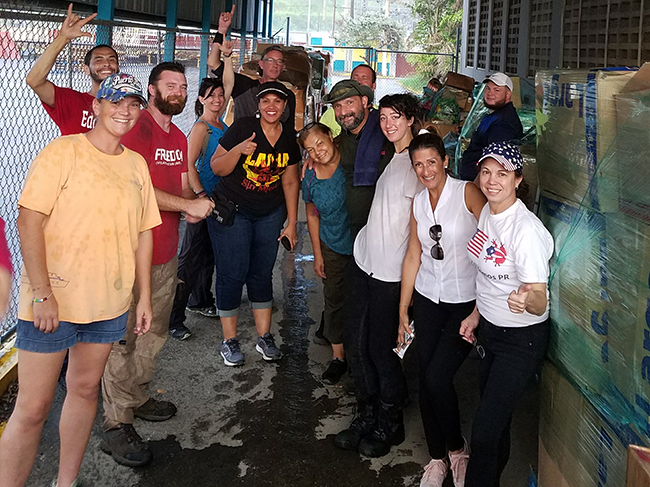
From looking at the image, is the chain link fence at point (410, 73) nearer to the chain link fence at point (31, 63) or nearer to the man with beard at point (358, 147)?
the chain link fence at point (31, 63)

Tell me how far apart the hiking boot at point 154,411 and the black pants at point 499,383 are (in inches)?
70.1

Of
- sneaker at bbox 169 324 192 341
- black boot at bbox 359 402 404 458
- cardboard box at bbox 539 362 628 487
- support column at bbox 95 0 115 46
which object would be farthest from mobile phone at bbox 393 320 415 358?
support column at bbox 95 0 115 46

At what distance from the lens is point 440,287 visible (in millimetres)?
2961

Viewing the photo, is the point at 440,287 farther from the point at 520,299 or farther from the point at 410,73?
the point at 410,73

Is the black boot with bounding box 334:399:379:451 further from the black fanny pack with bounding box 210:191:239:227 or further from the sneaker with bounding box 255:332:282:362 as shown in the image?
the black fanny pack with bounding box 210:191:239:227

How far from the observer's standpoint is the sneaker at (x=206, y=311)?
519 centimetres

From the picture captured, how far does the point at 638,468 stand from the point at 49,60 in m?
2.84

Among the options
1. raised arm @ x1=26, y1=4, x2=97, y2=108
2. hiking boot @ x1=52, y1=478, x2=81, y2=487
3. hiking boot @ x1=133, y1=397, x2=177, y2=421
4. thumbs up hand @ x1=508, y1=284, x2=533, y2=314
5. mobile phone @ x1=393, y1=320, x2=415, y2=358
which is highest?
raised arm @ x1=26, y1=4, x2=97, y2=108

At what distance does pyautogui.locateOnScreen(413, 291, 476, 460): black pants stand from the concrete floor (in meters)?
0.30

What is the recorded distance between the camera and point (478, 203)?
9.46ft

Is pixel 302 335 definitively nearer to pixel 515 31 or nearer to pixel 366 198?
pixel 366 198

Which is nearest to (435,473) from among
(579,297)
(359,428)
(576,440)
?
(359,428)

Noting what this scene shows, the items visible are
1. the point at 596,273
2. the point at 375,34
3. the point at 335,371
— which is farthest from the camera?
the point at 375,34

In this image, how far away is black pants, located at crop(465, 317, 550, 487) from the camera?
2588 mm
